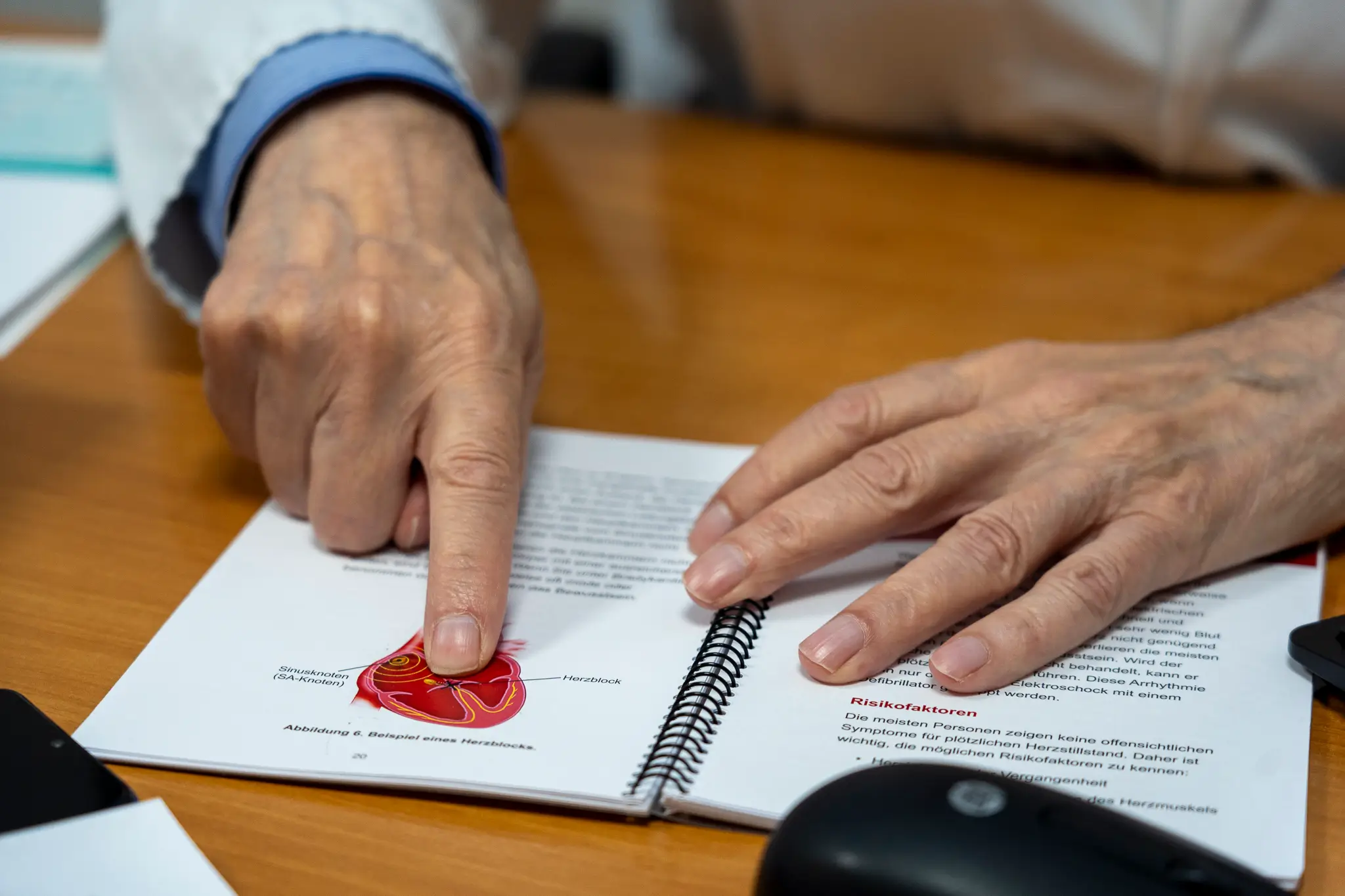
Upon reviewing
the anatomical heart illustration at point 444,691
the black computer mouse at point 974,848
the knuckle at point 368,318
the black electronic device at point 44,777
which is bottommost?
the anatomical heart illustration at point 444,691

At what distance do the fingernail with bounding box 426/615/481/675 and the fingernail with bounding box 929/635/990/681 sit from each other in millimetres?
193

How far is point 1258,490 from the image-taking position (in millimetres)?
601

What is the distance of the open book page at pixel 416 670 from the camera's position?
0.48 meters

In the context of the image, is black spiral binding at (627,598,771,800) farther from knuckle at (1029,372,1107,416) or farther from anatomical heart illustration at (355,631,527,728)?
knuckle at (1029,372,1107,416)

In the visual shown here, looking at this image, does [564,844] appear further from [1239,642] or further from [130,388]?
[130,388]

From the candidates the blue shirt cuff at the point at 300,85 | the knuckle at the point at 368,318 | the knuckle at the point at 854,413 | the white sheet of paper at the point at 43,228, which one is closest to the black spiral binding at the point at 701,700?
the knuckle at the point at 854,413

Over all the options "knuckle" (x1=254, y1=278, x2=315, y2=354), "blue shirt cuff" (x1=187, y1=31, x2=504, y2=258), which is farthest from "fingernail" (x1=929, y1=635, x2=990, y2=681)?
"blue shirt cuff" (x1=187, y1=31, x2=504, y2=258)

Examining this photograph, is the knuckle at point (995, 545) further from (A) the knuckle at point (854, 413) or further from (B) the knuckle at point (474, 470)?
(B) the knuckle at point (474, 470)

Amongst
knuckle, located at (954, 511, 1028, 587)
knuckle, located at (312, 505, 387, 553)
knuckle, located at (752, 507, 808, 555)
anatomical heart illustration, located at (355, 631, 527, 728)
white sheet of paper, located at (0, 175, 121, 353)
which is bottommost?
white sheet of paper, located at (0, 175, 121, 353)

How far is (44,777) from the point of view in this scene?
17.5 inches

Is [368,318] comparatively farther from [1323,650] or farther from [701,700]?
[1323,650]

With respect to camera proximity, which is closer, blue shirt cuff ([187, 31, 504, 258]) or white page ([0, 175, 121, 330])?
blue shirt cuff ([187, 31, 504, 258])

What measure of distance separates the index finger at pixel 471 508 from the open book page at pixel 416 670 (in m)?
0.01

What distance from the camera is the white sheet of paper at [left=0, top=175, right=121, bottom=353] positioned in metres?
0.83
